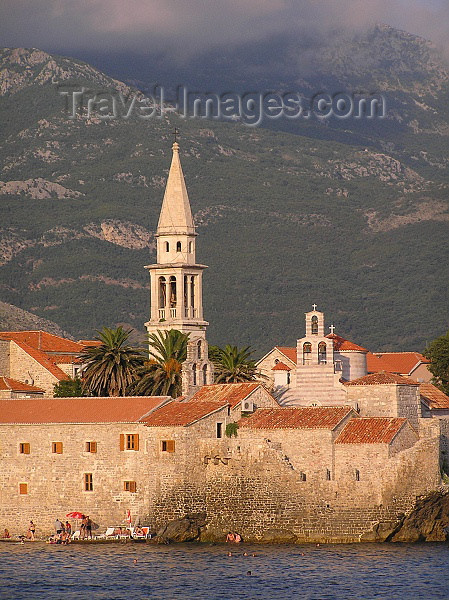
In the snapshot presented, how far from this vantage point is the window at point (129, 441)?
8038cm

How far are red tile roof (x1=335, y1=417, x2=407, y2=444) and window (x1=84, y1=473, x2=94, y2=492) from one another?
1340cm

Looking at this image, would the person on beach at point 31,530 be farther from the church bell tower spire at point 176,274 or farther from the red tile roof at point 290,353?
the red tile roof at point 290,353

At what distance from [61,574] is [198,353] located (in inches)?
804

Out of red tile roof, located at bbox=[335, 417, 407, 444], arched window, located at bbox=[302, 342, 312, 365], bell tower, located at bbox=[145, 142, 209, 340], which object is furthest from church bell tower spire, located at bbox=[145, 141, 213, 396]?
red tile roof, located at bbox=[335, 417, 407, 444]

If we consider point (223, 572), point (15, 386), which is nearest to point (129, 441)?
point (223, 572)

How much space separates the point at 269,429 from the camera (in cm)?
7906

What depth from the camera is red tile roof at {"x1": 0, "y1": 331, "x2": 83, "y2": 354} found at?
104938mm

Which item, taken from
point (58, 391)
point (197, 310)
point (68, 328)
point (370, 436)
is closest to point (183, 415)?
point (370, 436)

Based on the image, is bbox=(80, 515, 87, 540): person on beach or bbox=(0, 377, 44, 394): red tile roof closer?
bbox=(80, 515, 87, 540): person on beach

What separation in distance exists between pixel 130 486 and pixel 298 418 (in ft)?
31.5

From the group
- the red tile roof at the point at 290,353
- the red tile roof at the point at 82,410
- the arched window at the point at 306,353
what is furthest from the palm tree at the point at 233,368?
the red tile roof at the point at 290,353

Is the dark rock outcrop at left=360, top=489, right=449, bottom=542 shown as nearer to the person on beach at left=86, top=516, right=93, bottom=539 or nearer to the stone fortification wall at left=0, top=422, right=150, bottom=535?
the stone fortification wall at left=0, top=422, right=150, bottom=535

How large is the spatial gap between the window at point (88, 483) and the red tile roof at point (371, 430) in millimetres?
13404

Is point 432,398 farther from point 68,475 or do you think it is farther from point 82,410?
point 68,475
